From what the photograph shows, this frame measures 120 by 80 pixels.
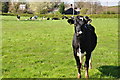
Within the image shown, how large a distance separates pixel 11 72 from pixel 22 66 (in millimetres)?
929

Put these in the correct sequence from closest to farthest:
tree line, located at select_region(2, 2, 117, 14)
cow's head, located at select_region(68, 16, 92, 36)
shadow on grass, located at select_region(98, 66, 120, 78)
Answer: cow's head, located at select_region(68, 16, 92, 36)
shadow on grass, located at select_region(98, 66, 120, 78)
tree line, located at select_region(2, 2, 117, 14)

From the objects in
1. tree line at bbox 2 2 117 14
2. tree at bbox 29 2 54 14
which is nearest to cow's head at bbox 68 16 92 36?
tree line at bbox 2 2 117 14

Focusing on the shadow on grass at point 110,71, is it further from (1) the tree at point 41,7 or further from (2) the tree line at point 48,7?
(1) the tree at point 41,7

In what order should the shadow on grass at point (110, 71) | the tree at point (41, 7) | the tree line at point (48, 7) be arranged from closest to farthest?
the shadow on grass at point (110, 71), the tree line at point (48, 7), the tree at point (41, 7)

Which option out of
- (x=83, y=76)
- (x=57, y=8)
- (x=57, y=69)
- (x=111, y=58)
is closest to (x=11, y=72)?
(x=57, y=69)

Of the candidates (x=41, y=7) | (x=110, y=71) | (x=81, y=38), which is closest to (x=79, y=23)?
(x=81, y=38)

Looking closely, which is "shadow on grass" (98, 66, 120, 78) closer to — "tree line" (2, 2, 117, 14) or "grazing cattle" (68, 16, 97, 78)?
"grazing cattle" (68, 16, 97, 78)

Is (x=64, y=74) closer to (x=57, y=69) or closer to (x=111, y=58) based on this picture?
(x=57, y=69)

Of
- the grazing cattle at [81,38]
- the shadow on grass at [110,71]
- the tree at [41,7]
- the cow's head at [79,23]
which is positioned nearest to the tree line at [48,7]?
the tree at [41,7]

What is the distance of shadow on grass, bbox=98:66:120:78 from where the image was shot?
720cm

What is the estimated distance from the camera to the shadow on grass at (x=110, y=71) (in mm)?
7195

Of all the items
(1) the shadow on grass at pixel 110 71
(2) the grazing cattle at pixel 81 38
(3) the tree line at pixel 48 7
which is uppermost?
(3) the tree line at pixel 48 7

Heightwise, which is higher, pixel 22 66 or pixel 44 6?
pixel 44 6

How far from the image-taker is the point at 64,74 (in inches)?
284
